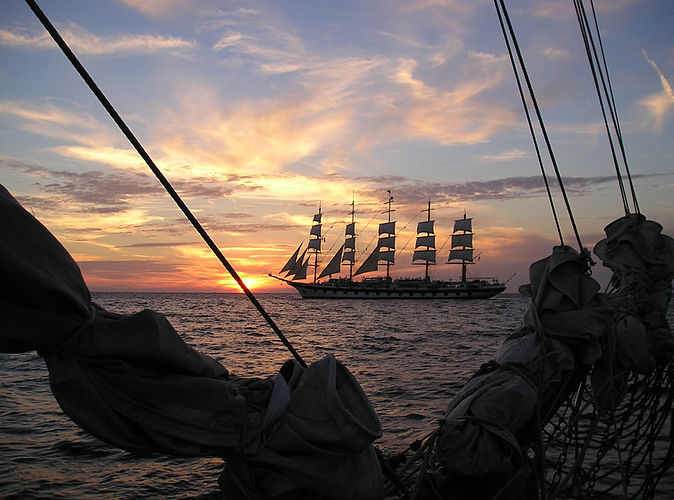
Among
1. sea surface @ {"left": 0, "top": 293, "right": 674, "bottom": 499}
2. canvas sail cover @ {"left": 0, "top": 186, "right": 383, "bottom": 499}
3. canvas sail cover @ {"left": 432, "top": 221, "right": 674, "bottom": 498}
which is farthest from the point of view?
sea surface @ {"left": 0, "top": 293, "right": 674, "bottom": 499}

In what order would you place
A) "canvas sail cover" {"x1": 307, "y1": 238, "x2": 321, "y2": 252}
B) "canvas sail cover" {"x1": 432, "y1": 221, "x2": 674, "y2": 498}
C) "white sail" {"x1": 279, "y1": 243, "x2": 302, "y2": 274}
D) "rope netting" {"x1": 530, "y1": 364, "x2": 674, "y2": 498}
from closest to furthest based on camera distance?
"canvas sail cover" {"x1": 432, "y1": 221, "x2": 674, "y2": 498}
"rope netting" {"x1": 530, "y1": 364, "x2": 674, "y2": 498}
"white sail" {"x1": 279, "y1": 243, "x2": 302, "y2": 274}
"canvas sail cover" {"x1": 307, "y1": 238, "x2": 321, "y2": 252}

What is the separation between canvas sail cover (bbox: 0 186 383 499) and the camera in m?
1.30

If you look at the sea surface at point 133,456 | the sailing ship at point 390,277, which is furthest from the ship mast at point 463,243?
the sea surface at point 133,456

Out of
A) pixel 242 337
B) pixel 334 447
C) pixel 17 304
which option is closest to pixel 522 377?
pixel 334 447

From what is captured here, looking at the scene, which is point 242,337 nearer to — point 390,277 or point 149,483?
point 149,483

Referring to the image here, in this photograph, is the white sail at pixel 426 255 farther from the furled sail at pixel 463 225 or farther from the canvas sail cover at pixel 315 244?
the canvas sail cover at pixel 315 244

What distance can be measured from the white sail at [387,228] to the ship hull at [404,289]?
32.9 feet

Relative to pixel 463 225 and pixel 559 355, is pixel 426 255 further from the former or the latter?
pixel 559 355

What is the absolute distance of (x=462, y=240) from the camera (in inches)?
3782

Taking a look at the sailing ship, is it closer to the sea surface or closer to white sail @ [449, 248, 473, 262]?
white sail @ [449, 248, 473, 262]

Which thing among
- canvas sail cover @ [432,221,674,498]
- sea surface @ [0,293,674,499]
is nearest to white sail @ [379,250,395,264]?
sea surface @ [0,293,674,499]

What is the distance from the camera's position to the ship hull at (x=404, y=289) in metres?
89.0

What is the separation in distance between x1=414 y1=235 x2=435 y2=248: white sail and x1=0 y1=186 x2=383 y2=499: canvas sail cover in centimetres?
9776

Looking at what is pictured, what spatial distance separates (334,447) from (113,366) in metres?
0.73
